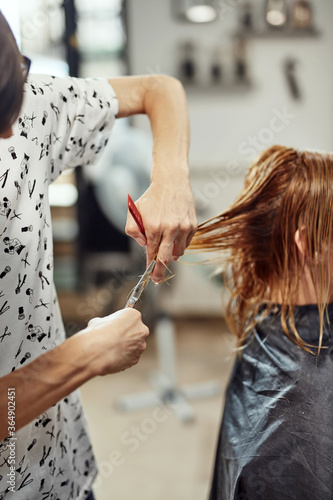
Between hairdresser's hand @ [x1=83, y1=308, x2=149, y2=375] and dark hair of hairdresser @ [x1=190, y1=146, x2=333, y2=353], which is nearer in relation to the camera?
hairdresser's hand @ [x1=83, y1=308, x2=149, y2=375]

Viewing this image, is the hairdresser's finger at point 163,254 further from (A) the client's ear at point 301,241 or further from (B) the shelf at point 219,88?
(B) the shelf at point 219,88

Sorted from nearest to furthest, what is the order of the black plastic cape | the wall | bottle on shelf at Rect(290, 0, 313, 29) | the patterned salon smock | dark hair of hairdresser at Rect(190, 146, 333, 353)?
the patterned salon smock → the black plastic cape → dark hair of hairdresser at Rect(190, 146, 333, 353) → bottle on shelf at Rect(290, 0, 313, 29) → the wall

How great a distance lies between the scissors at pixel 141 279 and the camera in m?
0.75

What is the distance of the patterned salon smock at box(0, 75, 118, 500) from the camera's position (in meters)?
0.73

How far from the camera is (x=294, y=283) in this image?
1.11m

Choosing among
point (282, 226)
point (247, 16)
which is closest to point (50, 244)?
point (282, 226)

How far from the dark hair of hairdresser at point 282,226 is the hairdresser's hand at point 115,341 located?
0.49 meters

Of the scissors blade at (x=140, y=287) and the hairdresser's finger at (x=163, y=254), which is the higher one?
the hairdresser's finger at (x=163, y=254)

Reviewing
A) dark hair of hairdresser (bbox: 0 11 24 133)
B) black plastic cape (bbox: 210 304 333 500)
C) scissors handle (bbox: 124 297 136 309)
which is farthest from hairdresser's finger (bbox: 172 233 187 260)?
black plastic cape (bbox: 210 304 333 500)

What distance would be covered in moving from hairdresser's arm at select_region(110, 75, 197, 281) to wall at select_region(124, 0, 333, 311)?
98.0 inches

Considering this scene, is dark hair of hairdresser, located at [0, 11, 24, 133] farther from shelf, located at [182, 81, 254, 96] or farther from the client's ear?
shelf, located at [182, 81, 254, 96]

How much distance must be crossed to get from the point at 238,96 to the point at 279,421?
3027 mm

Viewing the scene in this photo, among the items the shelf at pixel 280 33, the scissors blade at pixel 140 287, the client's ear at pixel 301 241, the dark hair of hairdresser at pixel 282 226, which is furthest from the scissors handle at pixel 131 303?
the shelf at pixel 280 33

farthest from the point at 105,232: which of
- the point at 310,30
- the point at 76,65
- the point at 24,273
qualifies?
the point at 24,273
